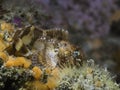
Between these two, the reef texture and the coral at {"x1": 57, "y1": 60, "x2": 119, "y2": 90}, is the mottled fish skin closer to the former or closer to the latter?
the reef texture

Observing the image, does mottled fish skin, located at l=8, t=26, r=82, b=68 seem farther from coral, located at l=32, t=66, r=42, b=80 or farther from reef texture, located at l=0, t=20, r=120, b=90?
coral, located at l=32, t=66, r=42, b=80

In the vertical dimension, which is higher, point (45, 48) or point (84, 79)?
point (45, 48)

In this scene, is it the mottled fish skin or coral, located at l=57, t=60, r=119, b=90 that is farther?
the mottled fish skin

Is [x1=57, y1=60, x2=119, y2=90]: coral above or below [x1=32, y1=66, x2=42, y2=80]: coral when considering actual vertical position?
below

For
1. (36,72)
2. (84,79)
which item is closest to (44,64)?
(36,72)

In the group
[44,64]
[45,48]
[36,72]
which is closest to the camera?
[36,72]

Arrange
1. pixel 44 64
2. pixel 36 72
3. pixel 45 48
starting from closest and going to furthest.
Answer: pixel 36 72 < pixel 44 64 < pixel 45 48

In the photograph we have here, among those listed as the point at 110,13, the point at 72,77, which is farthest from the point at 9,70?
the point at 110,13

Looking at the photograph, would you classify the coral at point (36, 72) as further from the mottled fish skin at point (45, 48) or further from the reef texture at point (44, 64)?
the mottled fish skin at point (45, 48)

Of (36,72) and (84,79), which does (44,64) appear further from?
(84,79)

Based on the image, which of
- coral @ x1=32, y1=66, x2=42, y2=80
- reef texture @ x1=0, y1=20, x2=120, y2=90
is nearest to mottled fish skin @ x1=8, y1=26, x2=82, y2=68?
reef texture @ x1=0, y1=20, x2=120, y2=90

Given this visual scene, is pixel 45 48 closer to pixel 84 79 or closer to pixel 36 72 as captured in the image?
pixel 36 72

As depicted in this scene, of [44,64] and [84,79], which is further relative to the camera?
[44,64]
